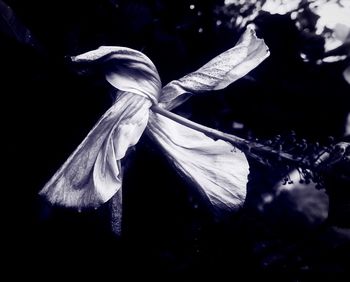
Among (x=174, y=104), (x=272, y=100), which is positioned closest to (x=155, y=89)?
(x=174, y=104)

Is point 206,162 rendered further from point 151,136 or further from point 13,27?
point 13,27

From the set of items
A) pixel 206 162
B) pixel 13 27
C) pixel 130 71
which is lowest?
pixel 206 162

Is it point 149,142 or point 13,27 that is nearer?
point 13,27

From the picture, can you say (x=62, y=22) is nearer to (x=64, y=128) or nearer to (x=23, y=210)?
(x=64, y=128)

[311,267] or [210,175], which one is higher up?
[210,175]

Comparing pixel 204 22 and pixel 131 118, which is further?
pixel 204 22

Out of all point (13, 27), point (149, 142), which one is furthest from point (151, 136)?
point (13, 27)

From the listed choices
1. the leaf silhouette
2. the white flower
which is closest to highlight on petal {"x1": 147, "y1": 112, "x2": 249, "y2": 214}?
the white flower
